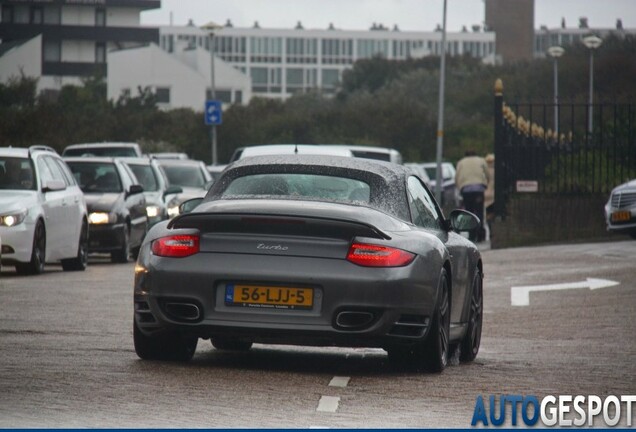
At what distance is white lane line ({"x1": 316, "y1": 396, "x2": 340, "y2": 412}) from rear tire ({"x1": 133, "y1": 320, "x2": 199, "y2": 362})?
169cm

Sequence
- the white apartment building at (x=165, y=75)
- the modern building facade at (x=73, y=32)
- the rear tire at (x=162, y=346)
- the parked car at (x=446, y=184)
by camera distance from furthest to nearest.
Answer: the modern building facade at (x=73, y=32)
the white apartment building at (x=165, y=75)
the parked car at (x=446, y=184)
the rear tire at (x=162, y=346)

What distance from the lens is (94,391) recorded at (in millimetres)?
9500

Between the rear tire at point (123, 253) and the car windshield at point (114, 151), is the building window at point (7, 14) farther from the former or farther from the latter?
the rear tire at point (123, 253)

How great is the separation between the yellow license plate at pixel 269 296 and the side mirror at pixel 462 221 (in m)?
2.29

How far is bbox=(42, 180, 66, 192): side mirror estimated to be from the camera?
22.3 meters

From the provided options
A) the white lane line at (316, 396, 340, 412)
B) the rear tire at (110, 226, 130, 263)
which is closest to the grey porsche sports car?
the white lane line at (316, 396, 340, 412)

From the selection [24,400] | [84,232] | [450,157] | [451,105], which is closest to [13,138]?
[84,232]

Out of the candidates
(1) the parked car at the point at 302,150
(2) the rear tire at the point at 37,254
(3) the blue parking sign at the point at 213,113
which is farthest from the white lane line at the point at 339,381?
(3) the blue parking sign at the point at 213,113

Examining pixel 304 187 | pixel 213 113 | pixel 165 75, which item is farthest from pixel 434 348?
pixel 165 75

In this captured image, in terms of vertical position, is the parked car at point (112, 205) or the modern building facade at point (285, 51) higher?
the modern building facade at point (285, 51)

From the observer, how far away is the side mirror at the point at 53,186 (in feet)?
73.1

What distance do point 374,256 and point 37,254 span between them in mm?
12337

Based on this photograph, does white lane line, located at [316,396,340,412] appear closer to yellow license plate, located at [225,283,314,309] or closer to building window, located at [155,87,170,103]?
yellow license plate, located at [225,283,314,309]

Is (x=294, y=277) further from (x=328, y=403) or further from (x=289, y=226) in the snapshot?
(x=328, y=403)
